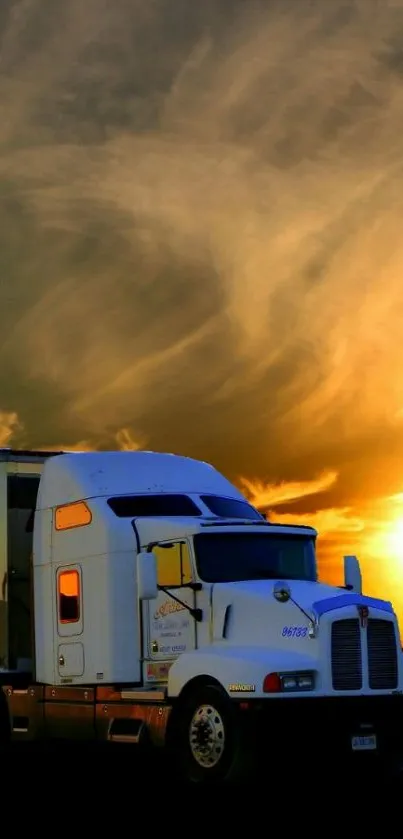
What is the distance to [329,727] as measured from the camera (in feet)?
55.4

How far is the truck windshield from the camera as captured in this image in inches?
728

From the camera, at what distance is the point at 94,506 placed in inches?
783

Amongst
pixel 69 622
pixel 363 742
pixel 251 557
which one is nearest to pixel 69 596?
pixel 69 622

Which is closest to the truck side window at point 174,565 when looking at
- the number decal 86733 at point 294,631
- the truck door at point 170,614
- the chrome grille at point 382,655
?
the truck door at point 170,614

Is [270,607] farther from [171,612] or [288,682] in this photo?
[171,612]

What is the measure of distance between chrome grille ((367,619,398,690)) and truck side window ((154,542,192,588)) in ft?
8.89

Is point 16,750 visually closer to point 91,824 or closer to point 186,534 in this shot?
point 186,534

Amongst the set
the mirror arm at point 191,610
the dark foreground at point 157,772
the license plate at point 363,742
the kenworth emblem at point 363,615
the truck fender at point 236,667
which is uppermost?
the mirror arm at point 191,610

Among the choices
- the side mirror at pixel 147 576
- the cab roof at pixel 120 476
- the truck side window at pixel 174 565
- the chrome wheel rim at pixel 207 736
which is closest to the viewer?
the chrome wheel rim at pixel 207 736

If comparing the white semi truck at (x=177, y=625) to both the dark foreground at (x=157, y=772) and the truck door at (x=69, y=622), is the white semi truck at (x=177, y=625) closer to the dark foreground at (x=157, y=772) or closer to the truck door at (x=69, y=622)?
the truck door at (x=69, y=622)

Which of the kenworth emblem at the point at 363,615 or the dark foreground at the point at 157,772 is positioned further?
the kenworth emblem at the point at 363,615

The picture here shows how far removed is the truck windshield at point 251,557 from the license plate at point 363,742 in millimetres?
2718

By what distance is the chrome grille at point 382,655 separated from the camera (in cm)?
1762

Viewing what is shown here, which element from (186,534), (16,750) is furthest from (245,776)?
(16,750)
